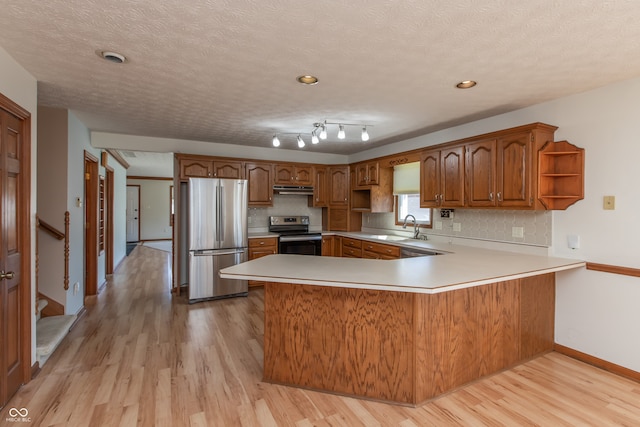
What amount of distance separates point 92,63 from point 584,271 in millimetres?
4199

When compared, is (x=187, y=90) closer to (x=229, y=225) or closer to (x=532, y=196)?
(x=229, y=225)

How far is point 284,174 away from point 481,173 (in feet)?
9.92

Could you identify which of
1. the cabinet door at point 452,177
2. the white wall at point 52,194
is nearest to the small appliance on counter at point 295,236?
the cabinet door at point 452,177

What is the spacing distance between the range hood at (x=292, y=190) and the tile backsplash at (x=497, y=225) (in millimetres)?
2048

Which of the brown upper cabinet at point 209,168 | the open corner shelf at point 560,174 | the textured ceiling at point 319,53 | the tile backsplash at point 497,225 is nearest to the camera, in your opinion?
the textured ceiling at point 319,53

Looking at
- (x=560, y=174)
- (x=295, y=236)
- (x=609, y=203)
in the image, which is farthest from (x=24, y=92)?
(x=609, y=203)

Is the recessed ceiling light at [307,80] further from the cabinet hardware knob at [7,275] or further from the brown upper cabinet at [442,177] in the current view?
the cabinet hardware knob at [7,275]

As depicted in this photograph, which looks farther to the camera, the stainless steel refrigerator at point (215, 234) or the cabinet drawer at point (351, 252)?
the cabinet drawer at point (351, 252)

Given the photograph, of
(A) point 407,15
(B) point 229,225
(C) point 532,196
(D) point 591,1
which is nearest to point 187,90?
(A) point 407,15

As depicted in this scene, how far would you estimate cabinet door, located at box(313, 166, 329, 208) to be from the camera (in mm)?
5676

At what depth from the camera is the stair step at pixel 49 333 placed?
2.76 meters

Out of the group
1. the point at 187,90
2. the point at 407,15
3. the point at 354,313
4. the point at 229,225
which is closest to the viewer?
the point at 407,15

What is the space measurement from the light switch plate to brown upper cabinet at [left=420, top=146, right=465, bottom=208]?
3.89 feet

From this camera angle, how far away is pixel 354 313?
90.9 inches
